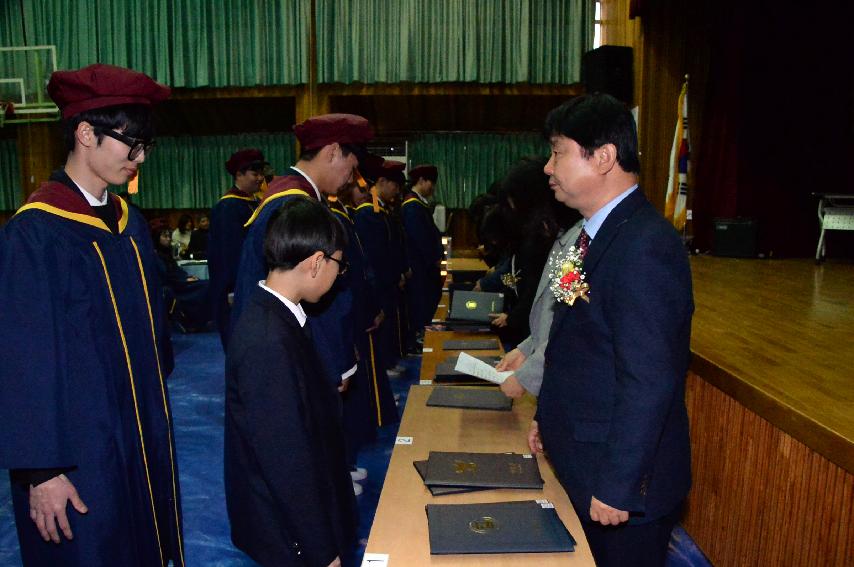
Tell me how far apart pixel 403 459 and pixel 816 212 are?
7.55 m

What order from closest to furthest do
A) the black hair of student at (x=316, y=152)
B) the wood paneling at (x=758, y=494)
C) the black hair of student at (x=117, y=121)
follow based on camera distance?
the black hair of student at (x=117, y=121) < the wood paneling at (x=758, y=494) < the black hair of student at (x=316, y=152)

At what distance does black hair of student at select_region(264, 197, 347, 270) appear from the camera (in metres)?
1.74

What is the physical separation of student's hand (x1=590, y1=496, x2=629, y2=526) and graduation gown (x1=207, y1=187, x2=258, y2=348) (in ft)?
11.1

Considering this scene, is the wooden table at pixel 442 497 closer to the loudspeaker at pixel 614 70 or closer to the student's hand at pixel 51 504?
the student's hand at pixel 51 504

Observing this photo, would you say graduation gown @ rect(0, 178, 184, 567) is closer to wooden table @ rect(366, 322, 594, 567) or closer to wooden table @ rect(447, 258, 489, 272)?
wooden table @ rect(366, 322, 594, 567)

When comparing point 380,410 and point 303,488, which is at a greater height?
point 303,488

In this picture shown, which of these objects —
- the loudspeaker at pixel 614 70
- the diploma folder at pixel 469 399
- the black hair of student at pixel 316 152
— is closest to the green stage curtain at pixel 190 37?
the loudspeaker at pixel 614 70

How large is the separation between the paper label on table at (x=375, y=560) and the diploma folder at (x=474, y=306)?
9.10ft

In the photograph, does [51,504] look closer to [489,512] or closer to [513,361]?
[489,512]

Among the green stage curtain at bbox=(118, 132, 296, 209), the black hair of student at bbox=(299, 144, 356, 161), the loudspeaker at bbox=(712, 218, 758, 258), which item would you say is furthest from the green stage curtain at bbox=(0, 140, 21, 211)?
the loudspeaker at bbox=(712, 218, 758, 258)

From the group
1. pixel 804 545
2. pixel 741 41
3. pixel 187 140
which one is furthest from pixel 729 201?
pixel 187 140

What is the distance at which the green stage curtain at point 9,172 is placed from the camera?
36.1 ft

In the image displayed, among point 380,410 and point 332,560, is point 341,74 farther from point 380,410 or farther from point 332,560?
point 332,560

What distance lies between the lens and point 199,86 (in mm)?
9359
